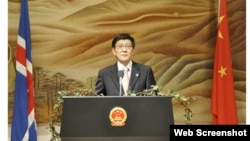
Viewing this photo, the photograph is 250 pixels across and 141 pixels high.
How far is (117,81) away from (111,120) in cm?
161

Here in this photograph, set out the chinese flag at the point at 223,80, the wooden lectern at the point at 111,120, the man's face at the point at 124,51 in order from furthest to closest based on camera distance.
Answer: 1. the chinese flag at the point at 223,80
2. the man's face at the point at 124,51
3. the wooden lectern at the point at 111,120

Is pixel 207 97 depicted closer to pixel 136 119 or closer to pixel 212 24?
pixel 212 24

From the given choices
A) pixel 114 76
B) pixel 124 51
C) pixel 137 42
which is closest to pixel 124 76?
pixel 114 76

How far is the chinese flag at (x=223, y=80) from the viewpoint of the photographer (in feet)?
17.5

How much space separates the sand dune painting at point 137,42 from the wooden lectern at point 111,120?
9.43 feet

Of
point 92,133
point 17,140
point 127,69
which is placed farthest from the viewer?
point 17,140

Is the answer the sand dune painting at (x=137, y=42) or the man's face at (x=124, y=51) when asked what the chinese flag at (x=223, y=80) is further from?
the man's face at (x=124, y=51)

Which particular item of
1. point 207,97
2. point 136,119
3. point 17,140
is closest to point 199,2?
point 207,97

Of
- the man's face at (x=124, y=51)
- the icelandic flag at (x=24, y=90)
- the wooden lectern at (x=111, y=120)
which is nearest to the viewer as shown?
the wooden lectern at (x=111, y=120)

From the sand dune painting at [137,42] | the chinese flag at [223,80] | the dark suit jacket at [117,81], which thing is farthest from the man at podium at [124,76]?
the chinese flag at [223,80]

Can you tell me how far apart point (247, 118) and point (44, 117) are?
2.49 metres

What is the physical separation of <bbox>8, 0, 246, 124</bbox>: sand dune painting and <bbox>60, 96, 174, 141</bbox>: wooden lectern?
2.87 meters

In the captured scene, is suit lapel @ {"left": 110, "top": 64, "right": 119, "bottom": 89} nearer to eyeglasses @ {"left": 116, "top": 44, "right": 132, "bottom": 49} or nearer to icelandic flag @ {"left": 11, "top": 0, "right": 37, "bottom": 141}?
eyeglasses @ {"left": 116, "top": 44, "right": 132, "bottom": 49}

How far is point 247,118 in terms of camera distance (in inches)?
218
